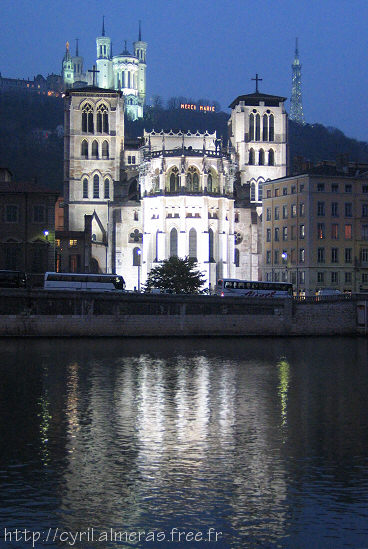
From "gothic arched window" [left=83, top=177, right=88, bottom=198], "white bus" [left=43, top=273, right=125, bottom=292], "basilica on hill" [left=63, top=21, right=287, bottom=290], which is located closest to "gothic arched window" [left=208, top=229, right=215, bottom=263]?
"basilica on hill" [left=63, top=21, right=287, bottom=290]

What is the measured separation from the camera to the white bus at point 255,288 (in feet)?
293

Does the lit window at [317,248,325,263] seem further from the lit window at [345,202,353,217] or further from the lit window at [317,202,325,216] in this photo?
the lit window at [345,202,353,217]

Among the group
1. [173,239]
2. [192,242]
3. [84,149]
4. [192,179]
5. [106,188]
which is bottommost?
[192,242]

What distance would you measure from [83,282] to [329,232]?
31339 mm

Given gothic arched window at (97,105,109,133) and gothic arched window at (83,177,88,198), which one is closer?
gothic arched window at (83,177,88,198)

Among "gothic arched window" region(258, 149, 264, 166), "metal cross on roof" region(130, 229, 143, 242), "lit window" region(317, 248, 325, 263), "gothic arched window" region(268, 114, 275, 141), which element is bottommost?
"lit window" region(317, 248, 325, 263)

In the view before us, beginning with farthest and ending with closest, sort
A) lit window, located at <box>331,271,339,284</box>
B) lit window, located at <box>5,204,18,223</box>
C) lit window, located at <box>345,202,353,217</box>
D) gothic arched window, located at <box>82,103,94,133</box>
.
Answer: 1. gothic arched window, located at <box>82,103,94,133</box>
2. lit window, located at <box>345,202,353,217</box>
3. lit window, located at <box>331,271,339,284</box>
4. lit window, located at <box>5,204,18,223</box>

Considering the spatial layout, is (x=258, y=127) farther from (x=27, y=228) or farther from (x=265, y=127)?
(x=27, y=228)

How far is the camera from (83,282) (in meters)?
81.5

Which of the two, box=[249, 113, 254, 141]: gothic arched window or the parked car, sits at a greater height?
box=[249, 113, 254, 141]: gothic arched window

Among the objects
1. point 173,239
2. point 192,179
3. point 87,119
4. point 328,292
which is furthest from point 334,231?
point 87,119

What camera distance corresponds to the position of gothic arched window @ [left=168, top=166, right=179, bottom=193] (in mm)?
121938

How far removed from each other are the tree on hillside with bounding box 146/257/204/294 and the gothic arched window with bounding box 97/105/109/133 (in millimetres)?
40821

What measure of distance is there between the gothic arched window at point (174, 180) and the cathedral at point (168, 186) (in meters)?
0.13
